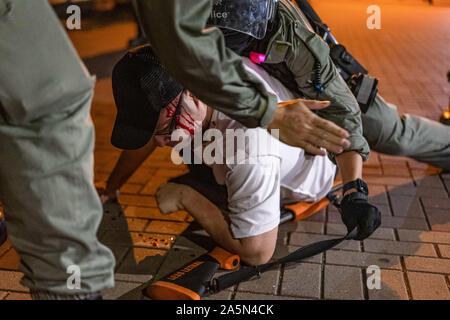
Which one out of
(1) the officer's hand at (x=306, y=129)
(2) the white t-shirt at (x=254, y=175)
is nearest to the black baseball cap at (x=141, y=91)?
(2) the white t-shirt at (x=254, y=175)

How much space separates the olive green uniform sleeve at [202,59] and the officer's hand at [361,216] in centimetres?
78

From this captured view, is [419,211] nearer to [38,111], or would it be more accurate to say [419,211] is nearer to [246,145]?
[246,145]

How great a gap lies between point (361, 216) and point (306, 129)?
0.70 meters

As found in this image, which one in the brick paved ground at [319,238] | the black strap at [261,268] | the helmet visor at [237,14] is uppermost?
the helmet visor at [237,14]

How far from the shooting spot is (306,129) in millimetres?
1752

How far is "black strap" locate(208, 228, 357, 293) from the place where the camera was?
2223 mm

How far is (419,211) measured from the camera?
3.02m

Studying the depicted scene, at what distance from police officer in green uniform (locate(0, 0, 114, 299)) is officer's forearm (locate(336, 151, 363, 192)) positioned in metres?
1.33

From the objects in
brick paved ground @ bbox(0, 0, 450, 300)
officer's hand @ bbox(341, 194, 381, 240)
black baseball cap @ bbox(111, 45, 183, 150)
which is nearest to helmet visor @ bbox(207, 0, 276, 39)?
black baseball cap @ bbox(111, 45, 183, 150)

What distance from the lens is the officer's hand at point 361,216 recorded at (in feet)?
7.26

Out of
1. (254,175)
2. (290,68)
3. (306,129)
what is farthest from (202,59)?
(290,68)

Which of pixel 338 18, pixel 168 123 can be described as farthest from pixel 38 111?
pixel 338 18

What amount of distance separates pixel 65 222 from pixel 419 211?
91.3 inches

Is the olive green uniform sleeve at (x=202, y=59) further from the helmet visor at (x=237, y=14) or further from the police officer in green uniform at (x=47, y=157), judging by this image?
the helmet visor at (x=237, y=14)
